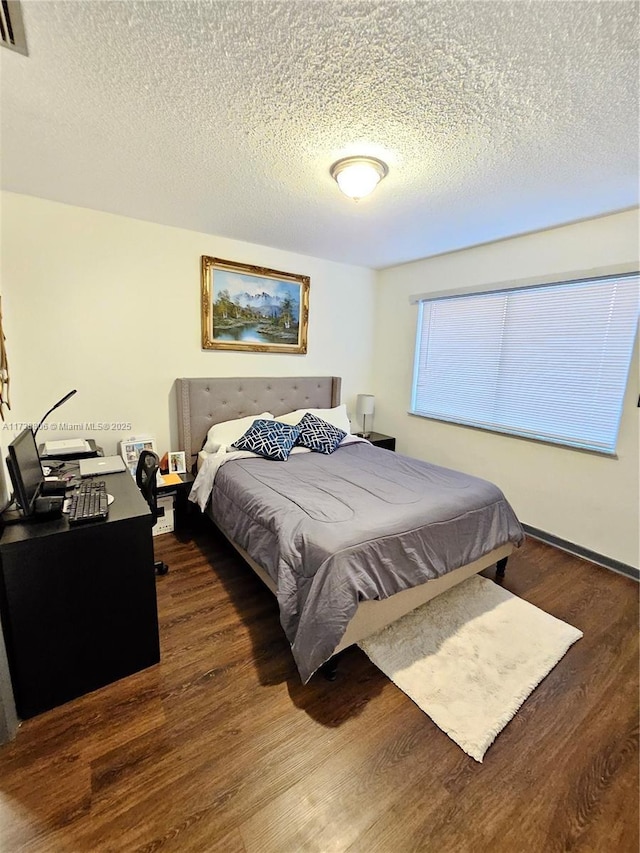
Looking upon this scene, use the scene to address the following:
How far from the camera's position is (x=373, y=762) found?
1.34 meters

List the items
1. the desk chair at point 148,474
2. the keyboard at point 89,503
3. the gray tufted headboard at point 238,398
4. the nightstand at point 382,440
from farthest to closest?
the nightstand at point 382,440 < the gray tufted headboard at point 238,398 < the desk chair at point 148,474 < the keyboard at point 89,503

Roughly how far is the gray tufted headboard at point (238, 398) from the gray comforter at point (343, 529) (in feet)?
2.37

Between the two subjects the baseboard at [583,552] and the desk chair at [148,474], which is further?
the baseboard at [583,552]

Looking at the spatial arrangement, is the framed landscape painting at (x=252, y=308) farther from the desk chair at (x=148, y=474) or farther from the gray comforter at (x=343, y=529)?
the desk chair at (x=148, y=474)

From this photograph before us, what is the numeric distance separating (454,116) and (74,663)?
2.90 meters

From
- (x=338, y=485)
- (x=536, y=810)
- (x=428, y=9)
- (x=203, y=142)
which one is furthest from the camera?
(x=338, y=485)

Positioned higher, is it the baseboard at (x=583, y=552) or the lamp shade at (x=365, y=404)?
the lamp shade at (x=365, y=404)

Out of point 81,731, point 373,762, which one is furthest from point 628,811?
point 81,731

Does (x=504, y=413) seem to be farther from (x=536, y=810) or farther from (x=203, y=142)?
(x=203, y=142)

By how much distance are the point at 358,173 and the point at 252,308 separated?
1.79 m

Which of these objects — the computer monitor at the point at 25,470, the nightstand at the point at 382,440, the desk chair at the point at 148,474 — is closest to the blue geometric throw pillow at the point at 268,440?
the desk chair at the point at 148,474

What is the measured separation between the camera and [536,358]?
2.96m

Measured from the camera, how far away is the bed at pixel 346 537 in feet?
5.15

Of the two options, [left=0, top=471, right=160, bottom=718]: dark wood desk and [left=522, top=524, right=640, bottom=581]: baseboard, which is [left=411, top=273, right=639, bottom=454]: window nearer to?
[left=522, top=524, right=640, bottom=581]: baseboard
